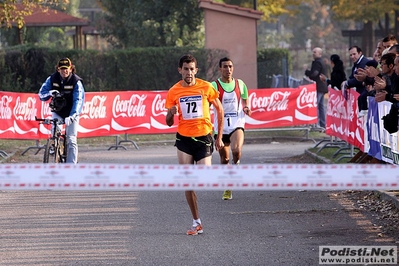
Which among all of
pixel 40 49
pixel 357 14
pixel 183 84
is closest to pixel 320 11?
pixel 357 14

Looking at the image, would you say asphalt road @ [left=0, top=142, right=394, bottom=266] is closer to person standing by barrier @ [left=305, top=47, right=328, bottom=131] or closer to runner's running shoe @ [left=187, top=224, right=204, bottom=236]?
runner's running shoe @ [left=187, top=224, right=204, bottom=236]

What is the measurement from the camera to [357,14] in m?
46.0

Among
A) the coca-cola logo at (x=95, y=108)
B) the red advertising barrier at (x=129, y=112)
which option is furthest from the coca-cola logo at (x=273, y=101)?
the coca-cola logo at (x=95, y=108)

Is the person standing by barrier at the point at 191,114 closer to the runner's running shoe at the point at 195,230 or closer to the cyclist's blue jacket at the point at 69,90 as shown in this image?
the runner's running shoe at the point at 195,230

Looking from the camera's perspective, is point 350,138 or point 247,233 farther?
point 350,138

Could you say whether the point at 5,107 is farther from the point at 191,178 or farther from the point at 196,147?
the point at 191,178

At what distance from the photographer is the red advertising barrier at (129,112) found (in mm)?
20391

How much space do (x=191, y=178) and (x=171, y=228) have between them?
3.10 metres

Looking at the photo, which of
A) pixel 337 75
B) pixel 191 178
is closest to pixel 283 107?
pixel 337 75

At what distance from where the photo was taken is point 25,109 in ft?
67.2

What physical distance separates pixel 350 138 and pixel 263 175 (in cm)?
901

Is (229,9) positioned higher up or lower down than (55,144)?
higher up

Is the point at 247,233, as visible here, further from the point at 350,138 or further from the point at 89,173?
the point at 350,138

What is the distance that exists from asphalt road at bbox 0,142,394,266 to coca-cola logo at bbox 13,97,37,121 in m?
6.51
